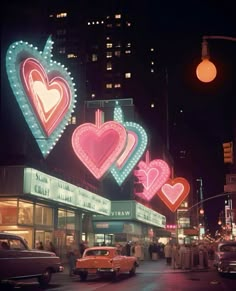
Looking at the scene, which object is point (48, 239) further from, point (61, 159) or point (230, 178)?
point (230, 178)

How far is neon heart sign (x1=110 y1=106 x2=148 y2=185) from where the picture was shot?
43.5 meters

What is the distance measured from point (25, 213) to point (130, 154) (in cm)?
1677

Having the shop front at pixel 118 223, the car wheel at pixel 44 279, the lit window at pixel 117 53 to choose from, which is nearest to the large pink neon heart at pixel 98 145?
the car wheel at pixel 44 279

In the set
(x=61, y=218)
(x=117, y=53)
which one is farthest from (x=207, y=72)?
(x=117, y=53)

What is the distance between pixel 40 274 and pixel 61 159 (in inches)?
806

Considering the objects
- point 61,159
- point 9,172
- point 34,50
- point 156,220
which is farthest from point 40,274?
point 156,220

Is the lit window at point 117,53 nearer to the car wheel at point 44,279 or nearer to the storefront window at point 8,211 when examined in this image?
the storefront window at point 8,211

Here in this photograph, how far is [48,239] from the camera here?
32.5 meters

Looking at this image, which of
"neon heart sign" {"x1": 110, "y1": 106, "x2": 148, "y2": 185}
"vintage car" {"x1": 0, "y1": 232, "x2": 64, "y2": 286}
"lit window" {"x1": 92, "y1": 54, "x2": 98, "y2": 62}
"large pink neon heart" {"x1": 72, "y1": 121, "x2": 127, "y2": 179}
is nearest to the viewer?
"vintage car" {"x1": 0, "y1": 232, "x2": 64, "y2": 286}

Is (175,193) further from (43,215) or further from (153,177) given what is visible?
(43,215)

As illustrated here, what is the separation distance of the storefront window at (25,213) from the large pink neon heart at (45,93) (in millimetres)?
4455

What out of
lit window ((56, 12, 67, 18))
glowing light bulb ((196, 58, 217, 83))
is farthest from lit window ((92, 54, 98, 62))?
glowing light bulb ((196, 58, 217, 83))

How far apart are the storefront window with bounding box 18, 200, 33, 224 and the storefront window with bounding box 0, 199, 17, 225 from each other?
1.04ft

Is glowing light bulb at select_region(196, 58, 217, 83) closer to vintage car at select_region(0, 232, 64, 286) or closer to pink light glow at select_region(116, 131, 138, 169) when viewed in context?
vintage car at select_region(0, 232, 64, 286)
